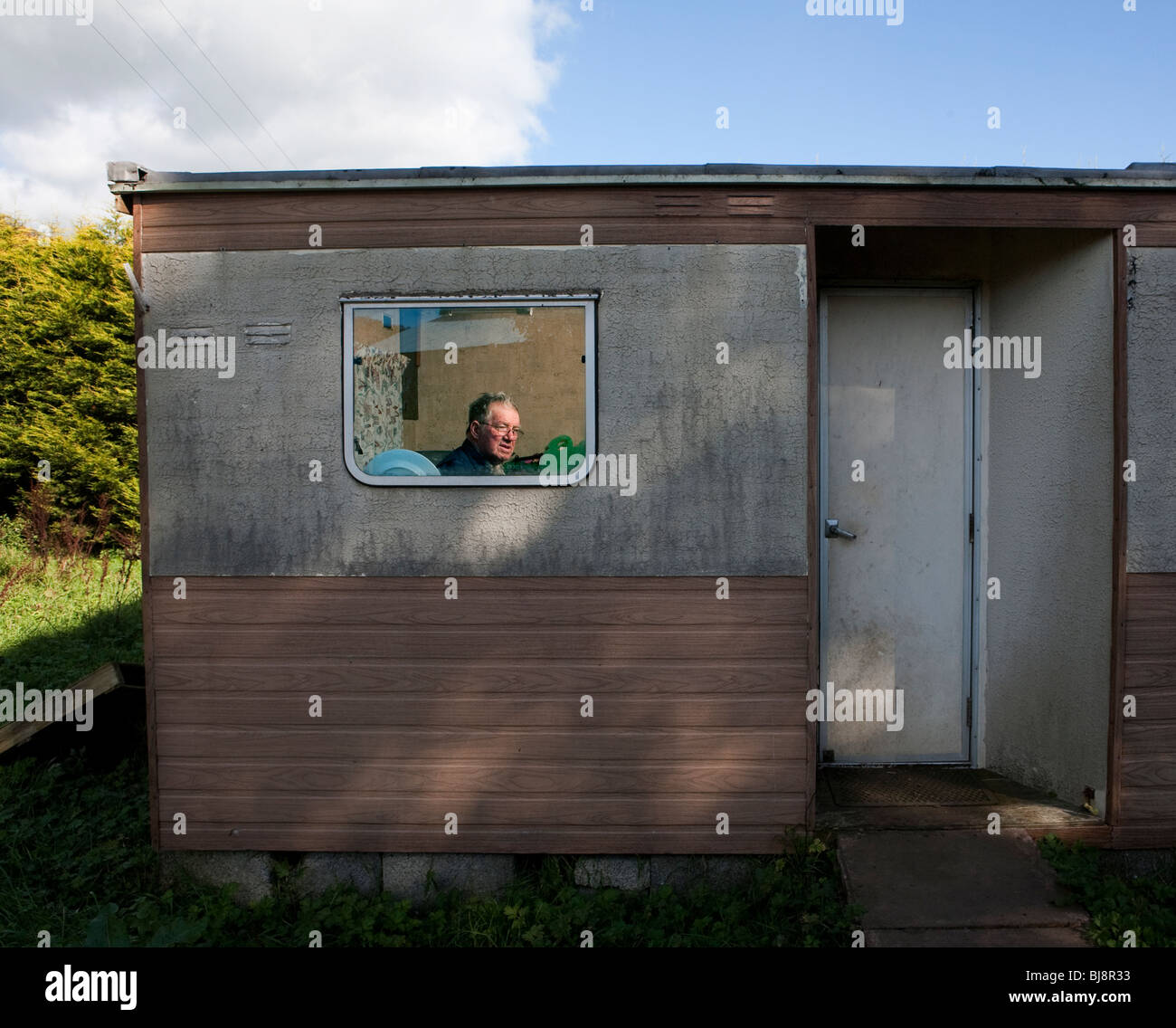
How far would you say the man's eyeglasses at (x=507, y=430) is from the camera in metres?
3.47

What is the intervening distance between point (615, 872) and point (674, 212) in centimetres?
286

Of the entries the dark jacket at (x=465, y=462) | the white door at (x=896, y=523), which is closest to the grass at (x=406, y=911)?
the white door at (x=896, y=523)

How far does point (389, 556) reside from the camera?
352cm

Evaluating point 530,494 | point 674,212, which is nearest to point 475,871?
point 530,494

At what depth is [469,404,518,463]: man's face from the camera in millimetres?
3473

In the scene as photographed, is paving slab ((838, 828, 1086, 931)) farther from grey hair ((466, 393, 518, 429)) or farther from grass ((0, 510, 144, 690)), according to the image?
grass ((0, 510, 144, 690))

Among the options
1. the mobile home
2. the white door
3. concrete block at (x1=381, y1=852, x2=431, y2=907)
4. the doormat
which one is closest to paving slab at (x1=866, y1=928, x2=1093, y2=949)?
the mobile home

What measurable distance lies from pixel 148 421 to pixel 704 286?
8.05 feet

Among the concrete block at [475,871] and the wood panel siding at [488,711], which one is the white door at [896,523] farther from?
the concrete block at [475,871]

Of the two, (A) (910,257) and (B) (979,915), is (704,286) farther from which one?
(B) (979,915)

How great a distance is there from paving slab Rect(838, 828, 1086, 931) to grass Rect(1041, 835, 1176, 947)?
55 mm
